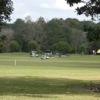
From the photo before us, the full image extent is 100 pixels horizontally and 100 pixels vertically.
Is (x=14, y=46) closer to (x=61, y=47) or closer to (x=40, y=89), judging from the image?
(x=61, y=47)

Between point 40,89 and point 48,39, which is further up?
point 48,39

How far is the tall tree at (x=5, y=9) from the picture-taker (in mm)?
24297

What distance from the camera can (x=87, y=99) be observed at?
15961 millimetres

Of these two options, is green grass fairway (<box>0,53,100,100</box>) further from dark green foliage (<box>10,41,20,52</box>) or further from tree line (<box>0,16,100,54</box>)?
tree line (<box>0,16,100,54</box>)

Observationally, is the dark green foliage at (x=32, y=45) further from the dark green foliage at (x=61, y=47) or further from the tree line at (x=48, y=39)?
the dark green foliage at (x=61, y=47)

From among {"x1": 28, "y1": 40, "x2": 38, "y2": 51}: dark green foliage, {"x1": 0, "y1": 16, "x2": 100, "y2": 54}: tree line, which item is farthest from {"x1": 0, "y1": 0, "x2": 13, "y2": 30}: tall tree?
{"x1": 28, "y1": 40, "x2": 38, "y2": 51}: dark green foliage

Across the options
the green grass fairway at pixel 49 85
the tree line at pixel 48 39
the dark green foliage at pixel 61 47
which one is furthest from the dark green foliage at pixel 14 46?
the green grass fairway at pixel 49 85

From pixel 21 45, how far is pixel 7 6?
13666cm

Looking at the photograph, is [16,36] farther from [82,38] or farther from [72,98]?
[72,98]

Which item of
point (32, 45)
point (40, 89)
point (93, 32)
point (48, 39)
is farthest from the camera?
point (48, 39)

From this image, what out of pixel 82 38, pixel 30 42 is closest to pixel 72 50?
pixel 82 38

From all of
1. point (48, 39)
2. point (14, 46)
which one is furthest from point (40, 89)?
point (48, 39)

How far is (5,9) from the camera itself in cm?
2458

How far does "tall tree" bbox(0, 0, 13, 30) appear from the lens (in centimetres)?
2430
